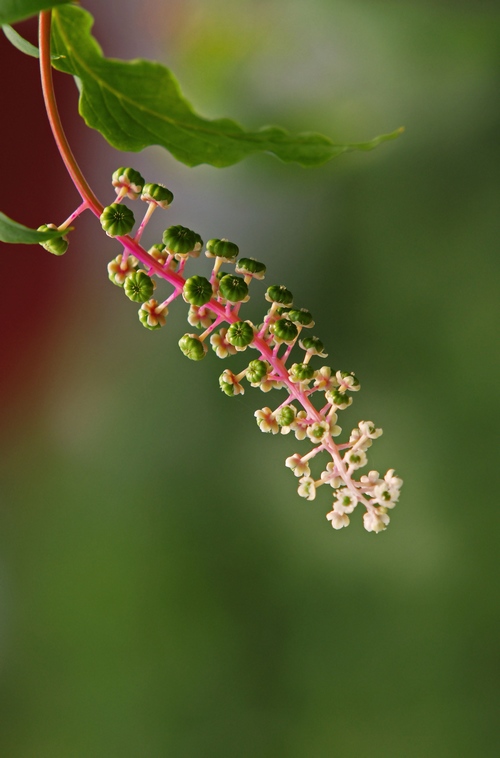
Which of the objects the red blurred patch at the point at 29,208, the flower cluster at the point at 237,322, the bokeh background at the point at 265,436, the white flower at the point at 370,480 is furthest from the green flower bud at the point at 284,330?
the red blurred patch at the point at 29,208

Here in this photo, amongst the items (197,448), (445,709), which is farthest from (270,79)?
(445,709)

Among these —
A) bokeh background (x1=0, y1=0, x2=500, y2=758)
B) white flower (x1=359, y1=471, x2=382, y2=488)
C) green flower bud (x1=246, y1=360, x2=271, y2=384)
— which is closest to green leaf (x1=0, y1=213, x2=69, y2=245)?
green flower bud (x1=246, y1=360, x2=271, y2=384)

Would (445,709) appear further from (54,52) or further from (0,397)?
(54,52)

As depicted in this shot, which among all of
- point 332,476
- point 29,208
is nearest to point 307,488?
point 332,476

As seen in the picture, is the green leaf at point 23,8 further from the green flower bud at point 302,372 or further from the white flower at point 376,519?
the white flower at point 376,519

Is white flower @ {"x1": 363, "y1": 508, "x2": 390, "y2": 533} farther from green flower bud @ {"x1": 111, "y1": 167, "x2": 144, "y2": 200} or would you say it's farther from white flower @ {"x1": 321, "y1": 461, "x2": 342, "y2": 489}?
green flower bud @ {"x1": 111, "y1": 167, "x2": 144, "y2": 200}
